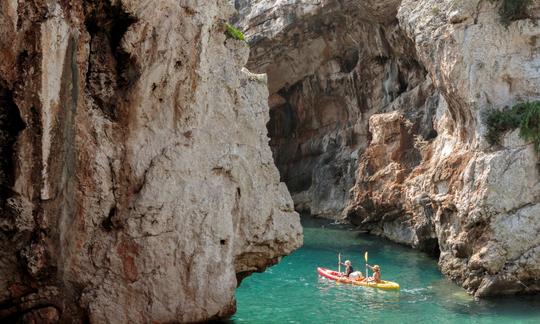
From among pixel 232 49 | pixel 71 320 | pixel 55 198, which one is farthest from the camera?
pixel 232 49

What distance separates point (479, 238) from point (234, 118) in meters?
8.08

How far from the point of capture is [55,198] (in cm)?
1059

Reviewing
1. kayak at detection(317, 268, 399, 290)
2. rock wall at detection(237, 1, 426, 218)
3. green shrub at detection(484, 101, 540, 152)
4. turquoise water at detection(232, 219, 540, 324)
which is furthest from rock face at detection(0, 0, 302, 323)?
rock wall at detection(237, 1, 426, 218)

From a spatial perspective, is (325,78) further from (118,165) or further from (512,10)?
(118,165)

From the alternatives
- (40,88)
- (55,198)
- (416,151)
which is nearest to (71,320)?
(55,198)

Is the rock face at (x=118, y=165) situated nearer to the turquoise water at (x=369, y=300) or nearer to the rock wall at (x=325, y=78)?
the turquoise water at (x=369, y=300)

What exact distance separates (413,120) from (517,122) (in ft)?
34.3

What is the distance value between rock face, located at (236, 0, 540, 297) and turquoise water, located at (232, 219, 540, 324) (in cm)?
78

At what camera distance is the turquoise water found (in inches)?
613

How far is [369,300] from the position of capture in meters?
17.6

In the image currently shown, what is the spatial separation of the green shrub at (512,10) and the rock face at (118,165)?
914 centimetres

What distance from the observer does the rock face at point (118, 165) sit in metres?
10.1

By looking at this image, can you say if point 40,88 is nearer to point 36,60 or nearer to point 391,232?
point 36,60

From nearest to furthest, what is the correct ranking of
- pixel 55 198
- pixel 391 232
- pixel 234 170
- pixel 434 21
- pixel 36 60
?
pixel 36 60
pixel 55 198
pixel 234 170
pixel 434 21
pixel 391 232
